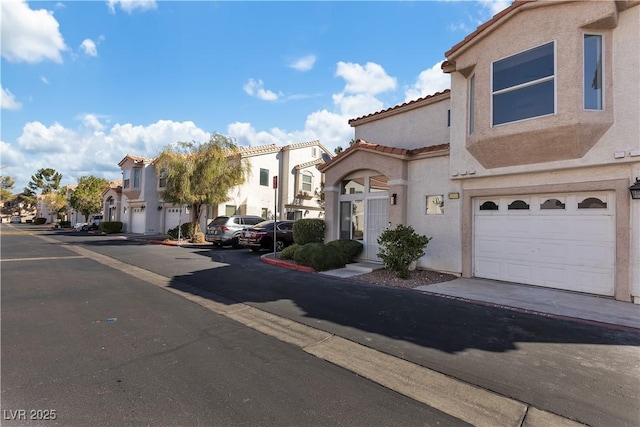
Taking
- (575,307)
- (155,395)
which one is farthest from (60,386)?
(575,307)

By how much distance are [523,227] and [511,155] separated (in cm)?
194

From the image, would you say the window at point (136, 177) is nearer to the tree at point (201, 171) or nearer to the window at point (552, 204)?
the tree at point (201, 171)

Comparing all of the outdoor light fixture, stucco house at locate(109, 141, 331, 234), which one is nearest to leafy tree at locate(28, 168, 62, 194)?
stucco house at locate(109, 141, 331, 234)

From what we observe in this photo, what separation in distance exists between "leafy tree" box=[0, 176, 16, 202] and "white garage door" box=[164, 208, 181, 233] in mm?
66103

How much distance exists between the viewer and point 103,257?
1436 centimetres

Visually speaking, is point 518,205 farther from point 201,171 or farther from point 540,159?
point 201,171

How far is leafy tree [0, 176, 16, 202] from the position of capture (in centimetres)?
7111

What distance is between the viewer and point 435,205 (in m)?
10.8

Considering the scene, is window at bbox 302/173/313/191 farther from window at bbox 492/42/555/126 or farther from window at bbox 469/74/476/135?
window at bbox 492/42/555/126

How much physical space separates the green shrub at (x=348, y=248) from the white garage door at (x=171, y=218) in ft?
64.3

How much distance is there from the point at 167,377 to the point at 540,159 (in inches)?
Answer: 358

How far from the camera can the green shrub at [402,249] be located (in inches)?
380

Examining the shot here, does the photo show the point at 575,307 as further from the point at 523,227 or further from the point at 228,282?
the point at 228,282

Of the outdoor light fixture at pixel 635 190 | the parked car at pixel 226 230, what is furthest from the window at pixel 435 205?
the parked car at pixel 226 230
